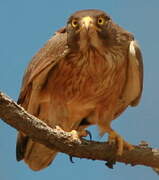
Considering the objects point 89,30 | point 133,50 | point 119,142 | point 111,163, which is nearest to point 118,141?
point 119,142

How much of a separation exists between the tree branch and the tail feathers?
32.8 inches

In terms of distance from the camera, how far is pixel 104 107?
4.57 metres

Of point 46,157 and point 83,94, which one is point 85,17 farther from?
point 46,157

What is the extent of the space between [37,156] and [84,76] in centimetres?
85

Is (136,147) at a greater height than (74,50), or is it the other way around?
(74,50)

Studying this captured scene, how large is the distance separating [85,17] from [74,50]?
1.09 ft

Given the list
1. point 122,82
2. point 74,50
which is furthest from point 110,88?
point 74,50

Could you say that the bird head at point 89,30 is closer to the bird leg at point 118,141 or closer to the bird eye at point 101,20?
the bird eye at point 101,20

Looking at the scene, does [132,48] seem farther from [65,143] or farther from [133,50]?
[65,143]

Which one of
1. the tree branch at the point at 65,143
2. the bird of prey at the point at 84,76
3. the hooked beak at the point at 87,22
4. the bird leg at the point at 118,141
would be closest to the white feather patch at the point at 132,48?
the bird of prey at the point at 84,76

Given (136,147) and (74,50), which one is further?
(74,50)

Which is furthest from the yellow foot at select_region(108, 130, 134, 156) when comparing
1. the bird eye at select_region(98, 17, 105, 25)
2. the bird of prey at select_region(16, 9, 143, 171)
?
the bird eye at select_region(98, 17, 105, 25)

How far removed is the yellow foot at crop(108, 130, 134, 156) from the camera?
4.04m

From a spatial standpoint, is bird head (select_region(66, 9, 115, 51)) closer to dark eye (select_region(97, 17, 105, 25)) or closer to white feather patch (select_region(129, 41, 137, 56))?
dark eye (select_region(97, 17, 105, 25))
